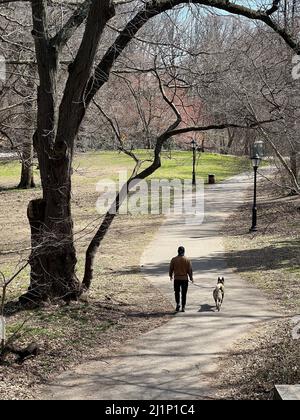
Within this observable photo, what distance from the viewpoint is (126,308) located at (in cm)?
1337

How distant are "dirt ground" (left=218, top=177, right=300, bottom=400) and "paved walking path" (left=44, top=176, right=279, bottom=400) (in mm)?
325

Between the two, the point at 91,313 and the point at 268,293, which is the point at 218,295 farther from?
the point at 91,313

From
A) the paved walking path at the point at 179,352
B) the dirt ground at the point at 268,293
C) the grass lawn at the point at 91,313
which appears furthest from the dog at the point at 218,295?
the dirt ground at the point at 268,293

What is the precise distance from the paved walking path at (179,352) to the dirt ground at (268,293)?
12.8 inches

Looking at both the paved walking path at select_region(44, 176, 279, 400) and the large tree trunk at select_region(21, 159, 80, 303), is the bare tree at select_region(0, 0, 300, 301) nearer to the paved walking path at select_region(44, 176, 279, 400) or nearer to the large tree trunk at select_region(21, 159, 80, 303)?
the large tree trunk at select_region(21, 159, 80, 303)

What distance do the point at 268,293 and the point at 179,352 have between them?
5384mm

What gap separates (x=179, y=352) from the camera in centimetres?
1010

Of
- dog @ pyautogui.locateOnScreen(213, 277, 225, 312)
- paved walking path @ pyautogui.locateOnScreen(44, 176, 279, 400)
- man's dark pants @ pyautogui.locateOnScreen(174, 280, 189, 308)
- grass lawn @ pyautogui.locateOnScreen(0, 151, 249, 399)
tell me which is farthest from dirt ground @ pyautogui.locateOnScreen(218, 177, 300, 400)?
grass lawn @ pyautogui.locateOnScreen(0, 151, 249, 399)

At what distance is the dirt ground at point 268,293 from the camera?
819cm

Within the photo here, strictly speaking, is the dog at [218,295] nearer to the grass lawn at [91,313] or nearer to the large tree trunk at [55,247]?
the grass lawn at [91,313]

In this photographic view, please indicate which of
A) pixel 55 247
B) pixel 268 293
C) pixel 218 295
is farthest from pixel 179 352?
pixel 268 293

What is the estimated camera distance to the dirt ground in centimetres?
819

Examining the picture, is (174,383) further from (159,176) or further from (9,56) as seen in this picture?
(159,176)
